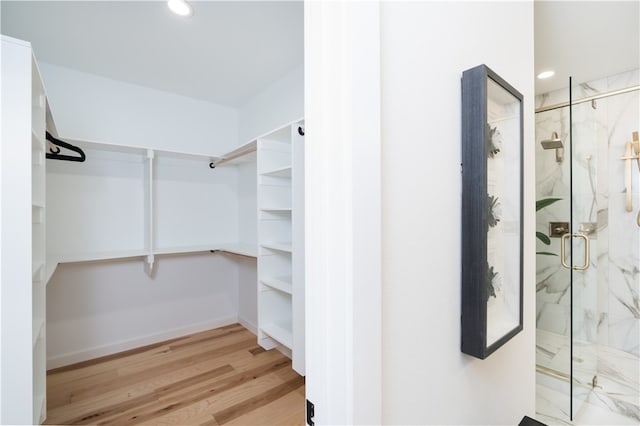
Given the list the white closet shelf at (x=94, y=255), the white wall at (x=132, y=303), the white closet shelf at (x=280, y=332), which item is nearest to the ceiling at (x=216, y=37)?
the white closet shelf at (x=94, y=255)

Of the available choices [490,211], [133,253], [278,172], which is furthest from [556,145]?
[133,253]

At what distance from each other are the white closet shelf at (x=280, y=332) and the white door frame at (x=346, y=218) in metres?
1.55

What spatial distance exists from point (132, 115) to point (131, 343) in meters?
2.17

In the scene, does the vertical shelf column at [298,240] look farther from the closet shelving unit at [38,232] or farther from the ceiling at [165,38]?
the closet shelving unit at [38,232]

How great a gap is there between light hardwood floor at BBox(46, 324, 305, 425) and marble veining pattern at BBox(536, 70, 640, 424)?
1.67m

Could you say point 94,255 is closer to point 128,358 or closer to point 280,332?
point 128,358

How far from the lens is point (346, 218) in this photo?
534 mm

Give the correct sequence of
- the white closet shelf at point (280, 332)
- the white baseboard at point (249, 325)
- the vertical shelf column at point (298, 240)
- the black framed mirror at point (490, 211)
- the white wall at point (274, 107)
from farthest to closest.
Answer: the white baseboard at point (249, 325) → the white wall at point (274, 107) → the white closet shelf at point (280, 332) → the vertical shelf column at point (298, 240) → the black framed mirror at point (490, 211)

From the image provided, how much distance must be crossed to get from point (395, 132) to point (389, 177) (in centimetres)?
11

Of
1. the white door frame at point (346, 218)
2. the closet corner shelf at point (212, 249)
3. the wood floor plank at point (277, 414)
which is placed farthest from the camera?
the closet corner shelf at point (212, 249)

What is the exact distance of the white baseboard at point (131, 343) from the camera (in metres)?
2.28

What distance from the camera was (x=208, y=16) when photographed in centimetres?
174

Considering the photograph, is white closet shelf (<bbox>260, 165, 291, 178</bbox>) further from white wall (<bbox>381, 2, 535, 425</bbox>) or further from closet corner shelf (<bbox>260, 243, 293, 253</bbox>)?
white wall (<bbox>381, 2, 535, 425</bbox>)

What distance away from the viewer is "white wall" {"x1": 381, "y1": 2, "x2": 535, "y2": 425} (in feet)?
2.01
